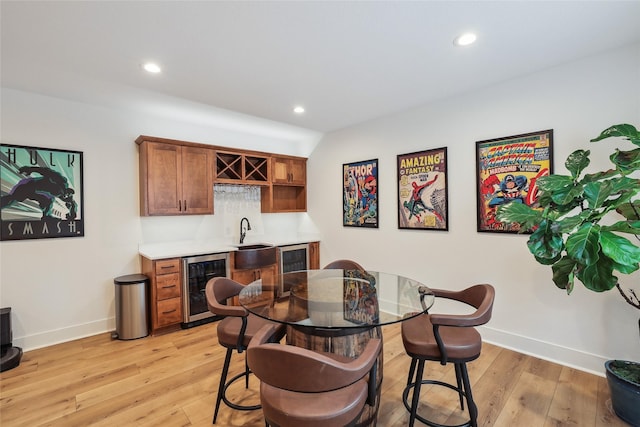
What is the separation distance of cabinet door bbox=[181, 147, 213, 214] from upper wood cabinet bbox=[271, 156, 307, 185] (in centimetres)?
102

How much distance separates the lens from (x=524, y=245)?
269cm

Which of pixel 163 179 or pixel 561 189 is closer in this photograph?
pixel 561 189

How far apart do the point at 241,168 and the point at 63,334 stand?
274cm

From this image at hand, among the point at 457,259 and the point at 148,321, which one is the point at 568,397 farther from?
the point at 148,321

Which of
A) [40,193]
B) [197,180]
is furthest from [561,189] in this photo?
[40,193]

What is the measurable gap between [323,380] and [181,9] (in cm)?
214

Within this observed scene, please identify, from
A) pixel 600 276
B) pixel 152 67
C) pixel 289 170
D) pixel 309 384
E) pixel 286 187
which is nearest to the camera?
pixel 309 384

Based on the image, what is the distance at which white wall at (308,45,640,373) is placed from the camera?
2.31m

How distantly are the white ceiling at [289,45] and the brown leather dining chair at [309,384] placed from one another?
1.88 m

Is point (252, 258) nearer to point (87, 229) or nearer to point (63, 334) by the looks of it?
point (87, 229)

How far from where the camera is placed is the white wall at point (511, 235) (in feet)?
7.59

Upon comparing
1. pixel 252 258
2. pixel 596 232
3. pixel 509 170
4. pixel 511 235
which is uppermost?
pixel 509 170

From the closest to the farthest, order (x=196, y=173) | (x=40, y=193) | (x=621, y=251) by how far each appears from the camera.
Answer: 1. (x=621, y=251)
2. (x=40, y=193)
3. (x=196, y=173)

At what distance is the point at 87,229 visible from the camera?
3252 millimetres
